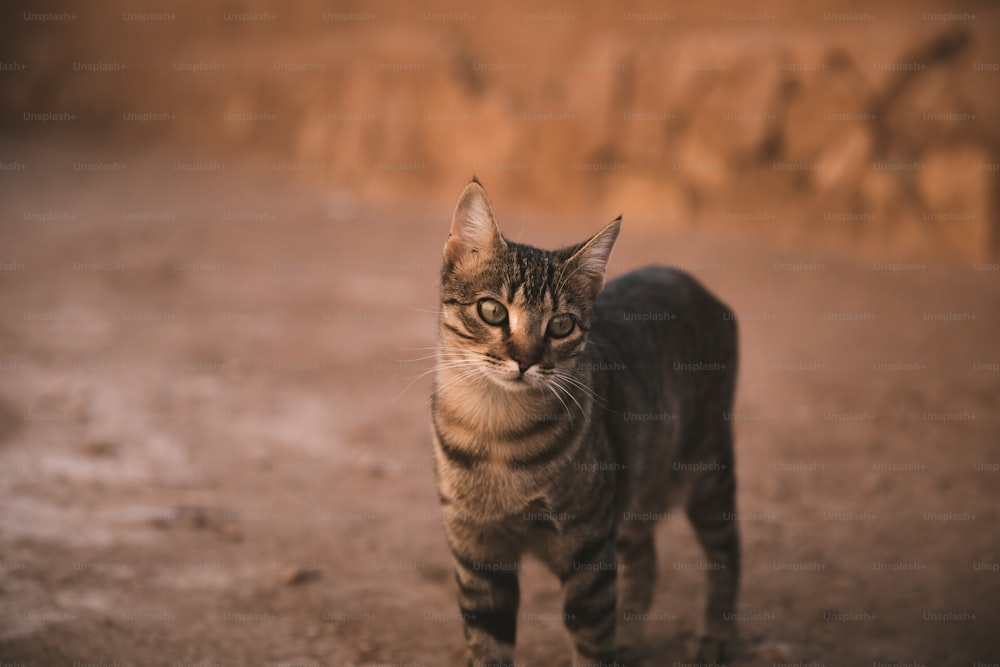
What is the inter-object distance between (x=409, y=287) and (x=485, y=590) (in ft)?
20.4

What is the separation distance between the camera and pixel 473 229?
322cm

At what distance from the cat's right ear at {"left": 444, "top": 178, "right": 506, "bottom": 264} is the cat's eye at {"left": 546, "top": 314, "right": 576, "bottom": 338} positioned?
1.15ft

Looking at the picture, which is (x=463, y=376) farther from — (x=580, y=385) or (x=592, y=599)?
(x=592, y=599)

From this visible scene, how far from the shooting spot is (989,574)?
176 inches

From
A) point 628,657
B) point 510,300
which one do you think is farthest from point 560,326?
point 628,657

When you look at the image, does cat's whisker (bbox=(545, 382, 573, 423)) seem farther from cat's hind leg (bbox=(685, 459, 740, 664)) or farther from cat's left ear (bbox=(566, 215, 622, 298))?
cat's hind leg (bbox=(685, 459, 740, 664))

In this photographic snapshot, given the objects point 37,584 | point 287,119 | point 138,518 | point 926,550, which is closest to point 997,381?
point 926,550

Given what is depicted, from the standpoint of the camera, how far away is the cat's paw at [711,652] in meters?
3.91

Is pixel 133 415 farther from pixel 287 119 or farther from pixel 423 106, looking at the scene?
pixel 287 119

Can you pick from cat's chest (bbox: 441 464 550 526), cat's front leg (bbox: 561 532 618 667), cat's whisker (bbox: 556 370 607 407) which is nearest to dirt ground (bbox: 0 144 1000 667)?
cat's front leg (bbox: 561 532 618 667)

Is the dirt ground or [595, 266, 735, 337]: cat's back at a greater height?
[595, 266, 735, 337]: cat's back

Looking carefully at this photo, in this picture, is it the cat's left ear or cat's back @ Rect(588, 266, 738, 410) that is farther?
cat's back @ Rect(588, 266, 738, 410)

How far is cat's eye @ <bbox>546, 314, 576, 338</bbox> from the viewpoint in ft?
10.2

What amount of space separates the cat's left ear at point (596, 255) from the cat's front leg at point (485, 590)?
3.34ft
